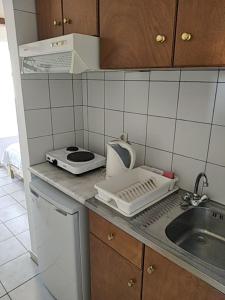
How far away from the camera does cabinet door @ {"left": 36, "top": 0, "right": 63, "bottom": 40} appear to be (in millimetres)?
1258

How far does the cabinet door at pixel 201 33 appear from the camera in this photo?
0.70 metres

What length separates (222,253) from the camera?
1.04 meters

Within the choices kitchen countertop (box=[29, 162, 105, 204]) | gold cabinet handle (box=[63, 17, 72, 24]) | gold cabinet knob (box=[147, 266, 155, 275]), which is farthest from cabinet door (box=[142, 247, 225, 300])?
gold cabinet handle (box=[63, 17, 72, 24])

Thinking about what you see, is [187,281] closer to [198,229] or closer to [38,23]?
[198,229]

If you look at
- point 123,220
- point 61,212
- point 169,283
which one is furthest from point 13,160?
point 169,283

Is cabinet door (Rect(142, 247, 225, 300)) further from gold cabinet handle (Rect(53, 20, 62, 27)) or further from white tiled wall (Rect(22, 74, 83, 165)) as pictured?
gold cabinet handle (Rect(53, 20, 62, 27))

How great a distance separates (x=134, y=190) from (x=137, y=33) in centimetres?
74

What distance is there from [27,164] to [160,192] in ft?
3.31

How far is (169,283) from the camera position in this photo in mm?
874

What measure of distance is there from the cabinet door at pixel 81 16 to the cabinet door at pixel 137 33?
5 centimetres

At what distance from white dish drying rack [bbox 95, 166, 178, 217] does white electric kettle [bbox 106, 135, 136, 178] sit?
0.05 meters

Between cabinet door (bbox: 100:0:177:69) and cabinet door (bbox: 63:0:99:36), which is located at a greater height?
cabinet door (bbox: 63:0:99:36)

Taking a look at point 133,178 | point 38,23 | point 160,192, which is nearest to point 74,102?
point 38,23

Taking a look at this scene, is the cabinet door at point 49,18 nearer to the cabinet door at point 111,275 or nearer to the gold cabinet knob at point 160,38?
the gold cabinet knob at point 160,38
